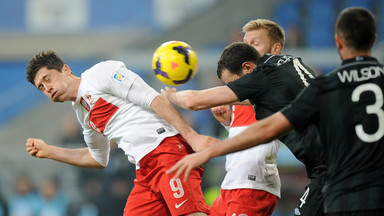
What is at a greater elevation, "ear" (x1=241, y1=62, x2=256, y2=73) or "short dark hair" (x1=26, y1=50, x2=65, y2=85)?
"short dark hair" (x1=26, y1=50, x2=65, y2=85)

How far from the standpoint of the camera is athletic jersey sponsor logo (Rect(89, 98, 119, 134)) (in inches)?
200

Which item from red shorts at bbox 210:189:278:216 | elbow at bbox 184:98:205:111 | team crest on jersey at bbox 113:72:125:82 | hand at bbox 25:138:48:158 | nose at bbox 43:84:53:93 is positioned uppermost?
team crest on jersey at bbox 113:72:125:82

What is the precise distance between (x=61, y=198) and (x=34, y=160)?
1.46m

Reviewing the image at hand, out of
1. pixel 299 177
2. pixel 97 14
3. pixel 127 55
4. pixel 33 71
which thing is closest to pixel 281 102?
pixel 33 71

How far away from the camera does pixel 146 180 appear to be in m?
5.12

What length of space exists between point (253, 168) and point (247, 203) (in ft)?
1.01

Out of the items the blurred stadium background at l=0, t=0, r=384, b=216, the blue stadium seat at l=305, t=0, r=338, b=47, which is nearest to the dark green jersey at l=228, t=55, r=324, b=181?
the blurred stadium background at l=0, t=0, r=384, b=216

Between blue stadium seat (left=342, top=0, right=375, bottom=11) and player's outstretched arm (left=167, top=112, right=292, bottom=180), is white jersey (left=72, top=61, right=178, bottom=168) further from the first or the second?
blue stadium seat (left=342, top=0, right=375, bottom=11)

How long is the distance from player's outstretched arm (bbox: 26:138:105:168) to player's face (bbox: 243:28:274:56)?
1930 mm

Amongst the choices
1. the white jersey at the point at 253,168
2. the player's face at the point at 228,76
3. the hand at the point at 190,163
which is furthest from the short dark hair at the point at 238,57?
the hand at the point at 190,163

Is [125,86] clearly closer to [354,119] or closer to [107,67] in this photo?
[107,67]

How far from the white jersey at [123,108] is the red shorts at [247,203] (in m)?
0.81

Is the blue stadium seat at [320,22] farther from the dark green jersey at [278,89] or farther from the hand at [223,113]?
the dark green jersey at [278,89]

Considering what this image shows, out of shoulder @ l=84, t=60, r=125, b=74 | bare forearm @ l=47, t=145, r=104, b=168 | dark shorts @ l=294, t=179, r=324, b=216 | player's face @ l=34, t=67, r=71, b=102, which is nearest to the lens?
dark shorts @ l=294, t=179, r=324, b=216
